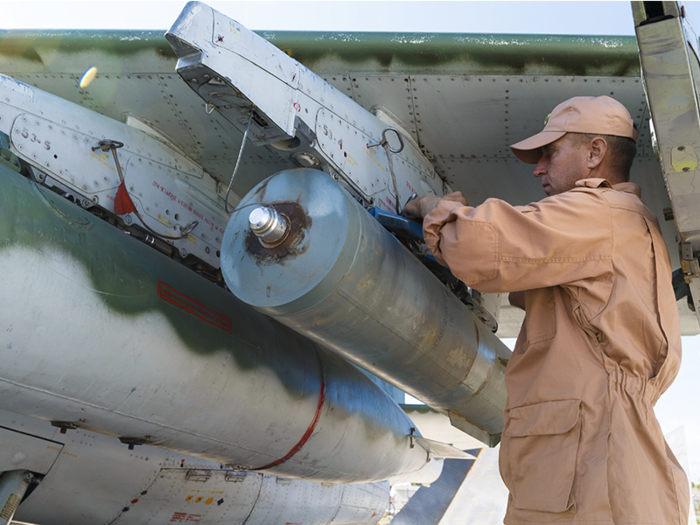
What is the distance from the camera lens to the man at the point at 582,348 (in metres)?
1.86

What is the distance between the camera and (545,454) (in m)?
1.98

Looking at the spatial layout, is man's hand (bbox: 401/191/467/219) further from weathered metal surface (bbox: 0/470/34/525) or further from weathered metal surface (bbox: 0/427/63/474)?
weathered metal surface (bbox: 0/470/34/525)

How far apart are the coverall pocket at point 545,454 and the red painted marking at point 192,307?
2.16 meters

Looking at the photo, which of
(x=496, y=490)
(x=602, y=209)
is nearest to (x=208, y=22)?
(x=602, y=209)

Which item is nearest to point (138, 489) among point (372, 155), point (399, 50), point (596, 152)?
point (372, 155)

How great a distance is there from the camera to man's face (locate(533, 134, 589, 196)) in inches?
99.7

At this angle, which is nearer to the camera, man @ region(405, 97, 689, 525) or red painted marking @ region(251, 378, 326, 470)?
man @ region(405, 97, 689, 525)

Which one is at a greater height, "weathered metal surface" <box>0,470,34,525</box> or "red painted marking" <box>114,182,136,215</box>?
"red painted marking" <box>114,182,136,215</box>

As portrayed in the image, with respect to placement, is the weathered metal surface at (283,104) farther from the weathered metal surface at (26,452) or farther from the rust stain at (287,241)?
the weathered metal surface at (26,452)

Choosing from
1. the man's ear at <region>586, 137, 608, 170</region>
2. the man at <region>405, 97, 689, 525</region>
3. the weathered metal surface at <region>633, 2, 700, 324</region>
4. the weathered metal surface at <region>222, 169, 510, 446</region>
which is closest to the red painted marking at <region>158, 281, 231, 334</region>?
the weathered metal surface at <region>222, 169, 510, 446</region>

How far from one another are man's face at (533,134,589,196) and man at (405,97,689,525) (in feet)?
0.82

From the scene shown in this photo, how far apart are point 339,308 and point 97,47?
8.81 ft

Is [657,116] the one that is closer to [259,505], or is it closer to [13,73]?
[13,73]

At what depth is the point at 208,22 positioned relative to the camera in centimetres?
269
